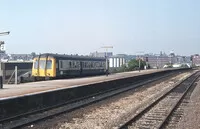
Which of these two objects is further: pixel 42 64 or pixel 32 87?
pixel 42 64

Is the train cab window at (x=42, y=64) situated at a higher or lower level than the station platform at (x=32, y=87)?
higher

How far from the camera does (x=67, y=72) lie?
132ft

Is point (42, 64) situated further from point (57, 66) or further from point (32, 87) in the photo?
point (32, 87)

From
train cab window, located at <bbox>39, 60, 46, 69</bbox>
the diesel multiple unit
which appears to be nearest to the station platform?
the diesel multiple unit

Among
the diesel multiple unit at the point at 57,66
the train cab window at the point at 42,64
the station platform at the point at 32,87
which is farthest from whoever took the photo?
the train cab window at the point at 42,64

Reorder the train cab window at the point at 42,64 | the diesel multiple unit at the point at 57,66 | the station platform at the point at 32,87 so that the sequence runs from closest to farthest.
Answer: the station platform at the point at 32,87, the diesel multiple unit at the point at 57,66, the train cab window at the point at 42,64

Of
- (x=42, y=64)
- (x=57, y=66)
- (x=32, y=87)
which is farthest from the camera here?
(x=42, y=64)

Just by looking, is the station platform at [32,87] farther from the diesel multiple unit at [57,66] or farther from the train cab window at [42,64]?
the train cab window at [42,64]

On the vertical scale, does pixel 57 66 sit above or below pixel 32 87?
above

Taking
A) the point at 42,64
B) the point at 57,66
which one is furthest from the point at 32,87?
the point at 42,64

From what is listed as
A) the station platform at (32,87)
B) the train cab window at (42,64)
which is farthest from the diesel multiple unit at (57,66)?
the station platform at (32,87)

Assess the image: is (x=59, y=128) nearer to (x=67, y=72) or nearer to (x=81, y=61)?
(x=67, y=72)

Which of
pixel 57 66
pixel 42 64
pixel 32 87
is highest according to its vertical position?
pixel 42 64

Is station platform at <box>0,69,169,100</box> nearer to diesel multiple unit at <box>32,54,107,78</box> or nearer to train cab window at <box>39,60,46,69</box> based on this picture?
diesel multiple unit at <box>32,54,107,78</box>
